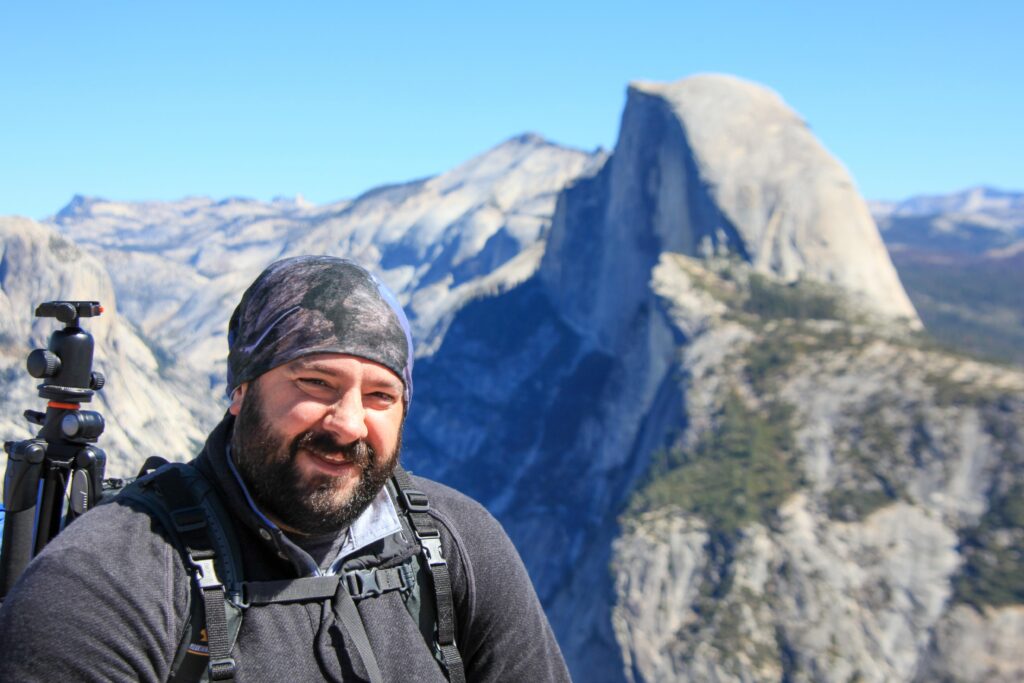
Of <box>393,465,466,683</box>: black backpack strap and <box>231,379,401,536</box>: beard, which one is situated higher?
<box>231,379,401,536</box>: beard

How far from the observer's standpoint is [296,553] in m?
3.71

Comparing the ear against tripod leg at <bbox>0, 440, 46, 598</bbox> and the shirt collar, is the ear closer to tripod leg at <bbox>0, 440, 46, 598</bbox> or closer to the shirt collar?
the shirt collar

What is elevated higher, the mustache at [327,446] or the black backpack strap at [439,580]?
the mustache at [327,446]

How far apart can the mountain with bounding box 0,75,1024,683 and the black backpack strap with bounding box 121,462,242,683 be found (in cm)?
1502

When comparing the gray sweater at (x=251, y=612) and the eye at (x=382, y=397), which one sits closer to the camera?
the gray sweater at (x=251, y=612)

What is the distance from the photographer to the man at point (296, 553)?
328cm

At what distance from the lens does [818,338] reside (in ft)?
295

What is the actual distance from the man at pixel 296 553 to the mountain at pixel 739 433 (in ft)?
49.1

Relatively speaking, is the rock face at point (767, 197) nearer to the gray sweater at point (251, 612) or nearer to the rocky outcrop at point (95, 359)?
the rocky outcrop at point (95, 359)

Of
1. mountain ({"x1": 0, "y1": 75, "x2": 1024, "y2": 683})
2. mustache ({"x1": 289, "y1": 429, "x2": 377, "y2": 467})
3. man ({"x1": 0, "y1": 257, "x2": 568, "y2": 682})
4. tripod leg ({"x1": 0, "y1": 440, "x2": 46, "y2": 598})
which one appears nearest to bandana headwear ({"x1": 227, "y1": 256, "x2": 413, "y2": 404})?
man ({"x1": 0, "y1": 257, "x2": 568, "y2": 682})

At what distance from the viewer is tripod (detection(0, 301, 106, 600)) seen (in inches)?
205

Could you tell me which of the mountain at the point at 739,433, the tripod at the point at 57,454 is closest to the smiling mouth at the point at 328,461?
the tripod at the point at 57,454

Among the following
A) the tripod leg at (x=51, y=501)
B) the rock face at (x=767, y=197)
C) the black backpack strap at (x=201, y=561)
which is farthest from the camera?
the rock face at (x=767, y=197)

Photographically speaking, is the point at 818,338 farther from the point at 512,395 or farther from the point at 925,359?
the point at 512,395
